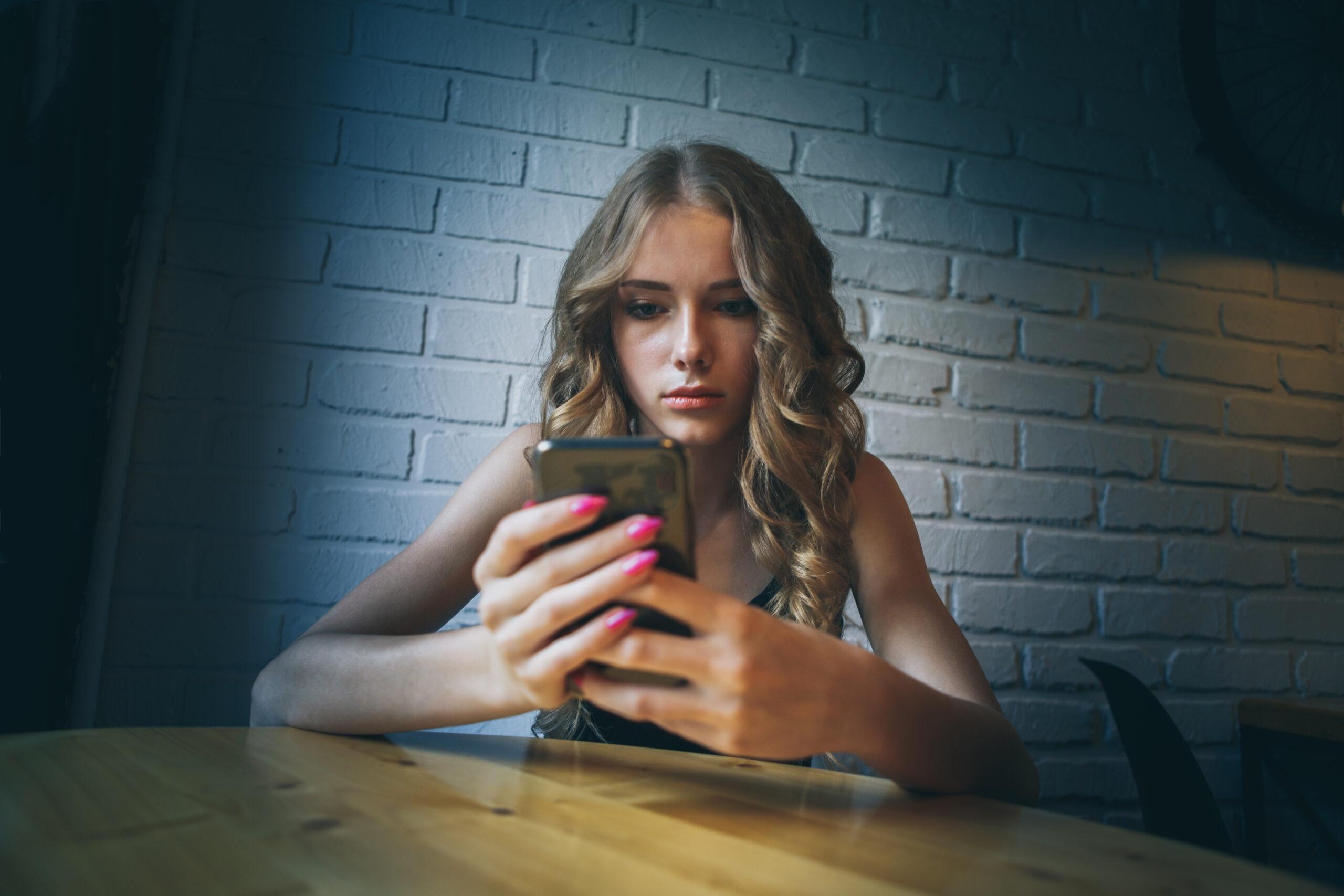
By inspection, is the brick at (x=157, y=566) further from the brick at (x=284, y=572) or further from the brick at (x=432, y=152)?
the brick at (x=432, y=152)

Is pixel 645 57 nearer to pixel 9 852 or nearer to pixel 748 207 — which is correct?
pixel 748 207

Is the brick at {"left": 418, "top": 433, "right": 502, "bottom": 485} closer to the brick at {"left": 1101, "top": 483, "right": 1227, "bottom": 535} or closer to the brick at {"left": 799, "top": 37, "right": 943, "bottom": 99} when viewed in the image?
the brick at {"left": 799, "top": 37, "right": 943, "bottom": 99}

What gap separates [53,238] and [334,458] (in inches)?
19.0

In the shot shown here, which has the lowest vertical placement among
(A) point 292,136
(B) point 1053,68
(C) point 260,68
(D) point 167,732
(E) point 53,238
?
(D) point 167,732

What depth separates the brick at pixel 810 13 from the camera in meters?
1.48

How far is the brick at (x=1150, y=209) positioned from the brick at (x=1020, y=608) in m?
0.83

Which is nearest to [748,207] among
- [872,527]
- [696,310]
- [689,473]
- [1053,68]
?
[696,310]

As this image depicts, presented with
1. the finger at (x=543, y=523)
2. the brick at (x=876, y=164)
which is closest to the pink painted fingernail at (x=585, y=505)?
the finger at (x=543, y=523)

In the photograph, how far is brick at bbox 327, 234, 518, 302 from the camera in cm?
131

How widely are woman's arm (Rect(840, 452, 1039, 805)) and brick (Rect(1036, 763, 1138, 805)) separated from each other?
710 mm

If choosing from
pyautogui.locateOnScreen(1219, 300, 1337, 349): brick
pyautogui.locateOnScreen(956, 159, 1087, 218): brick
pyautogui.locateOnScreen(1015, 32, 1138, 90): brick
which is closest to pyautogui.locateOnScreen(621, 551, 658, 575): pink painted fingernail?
pyautogui.locateOnScreen(956, 159, 1087, 218): brick

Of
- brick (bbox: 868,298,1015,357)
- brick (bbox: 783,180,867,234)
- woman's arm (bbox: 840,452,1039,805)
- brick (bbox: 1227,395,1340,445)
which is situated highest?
brick (bbox: 783,180,867,234)

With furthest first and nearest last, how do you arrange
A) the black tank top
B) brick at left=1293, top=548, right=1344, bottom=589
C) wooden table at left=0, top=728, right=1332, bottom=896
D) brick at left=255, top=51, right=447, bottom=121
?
1. brick at left=1293, top=548, right=1344, bottom=589
2. brick at left=255, top=51, right=447, bottom=121
3. the black tank top
4. wooden table at left=0, top=728, right=1332, bottom=896

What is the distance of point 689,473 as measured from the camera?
507mm
